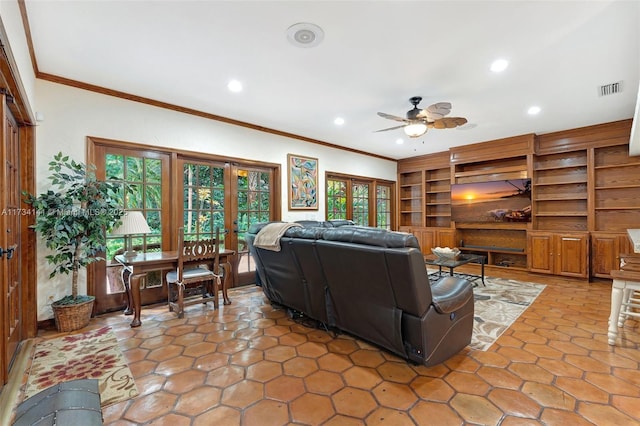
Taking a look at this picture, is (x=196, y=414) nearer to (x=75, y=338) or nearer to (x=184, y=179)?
(x=75, y=338)

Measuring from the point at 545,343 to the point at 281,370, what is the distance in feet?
7.42

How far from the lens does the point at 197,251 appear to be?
3244mm

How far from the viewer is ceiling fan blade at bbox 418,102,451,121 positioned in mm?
3041

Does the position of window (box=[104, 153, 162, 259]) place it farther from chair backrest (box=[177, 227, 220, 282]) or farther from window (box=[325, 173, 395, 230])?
window (box=[325, 173, 395, 230])

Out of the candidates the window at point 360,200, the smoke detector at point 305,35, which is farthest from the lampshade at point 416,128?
the window at point 360,200

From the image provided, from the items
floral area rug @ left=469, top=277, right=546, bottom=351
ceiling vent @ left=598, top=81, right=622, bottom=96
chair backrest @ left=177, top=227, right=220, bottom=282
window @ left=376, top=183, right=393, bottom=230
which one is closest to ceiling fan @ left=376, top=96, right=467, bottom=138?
ceiling vent @ left=598, top=81, right=622, bottom=96

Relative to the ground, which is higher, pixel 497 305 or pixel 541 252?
pixel 541 252

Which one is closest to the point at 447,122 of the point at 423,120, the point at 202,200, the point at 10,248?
the point at 423,120

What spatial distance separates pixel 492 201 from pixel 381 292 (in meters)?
4.77

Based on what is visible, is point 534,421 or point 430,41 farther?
point 430,41

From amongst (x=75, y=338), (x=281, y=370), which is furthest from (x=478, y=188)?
(x=75, y=338)

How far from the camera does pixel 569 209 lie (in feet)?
17.1

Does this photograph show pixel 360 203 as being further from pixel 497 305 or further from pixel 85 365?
pixel 85 365

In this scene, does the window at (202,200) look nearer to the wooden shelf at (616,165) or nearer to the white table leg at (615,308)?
the white table leg at (615,308)
